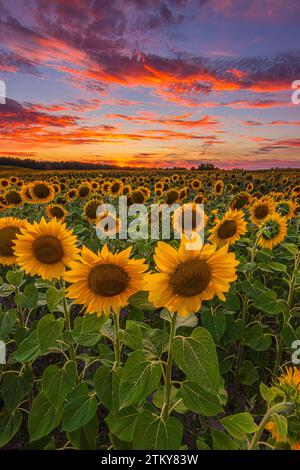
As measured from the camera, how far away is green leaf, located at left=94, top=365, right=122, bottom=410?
204cm

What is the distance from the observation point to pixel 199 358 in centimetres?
162

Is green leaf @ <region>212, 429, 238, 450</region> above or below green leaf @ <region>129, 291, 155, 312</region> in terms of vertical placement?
below

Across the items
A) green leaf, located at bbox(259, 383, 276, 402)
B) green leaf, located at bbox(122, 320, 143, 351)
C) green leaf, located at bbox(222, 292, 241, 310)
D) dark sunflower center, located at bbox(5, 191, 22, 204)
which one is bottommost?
green leaf, located at bbox(222, 292, 241, 310)

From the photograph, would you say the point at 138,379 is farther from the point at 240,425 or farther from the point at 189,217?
the point at 189,217

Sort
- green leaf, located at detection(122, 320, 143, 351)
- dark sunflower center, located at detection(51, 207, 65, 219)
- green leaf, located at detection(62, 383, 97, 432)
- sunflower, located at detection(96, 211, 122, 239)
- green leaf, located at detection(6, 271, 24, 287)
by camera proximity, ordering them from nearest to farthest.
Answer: green leaf, located at detection(122, 320, 143, 351)
green leaf, located at detection(62, 383, 97, 432)
green leaf, located at detection(6, 271, 24, 287)
sunflower, located at detection(96, 211, 122, 239)
dark sunflower center, located at detection(51, 207, 65, 219)

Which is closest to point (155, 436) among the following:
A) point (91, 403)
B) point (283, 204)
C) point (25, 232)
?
point (91, 403)

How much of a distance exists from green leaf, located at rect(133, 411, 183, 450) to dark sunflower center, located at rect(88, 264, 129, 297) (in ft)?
2.31

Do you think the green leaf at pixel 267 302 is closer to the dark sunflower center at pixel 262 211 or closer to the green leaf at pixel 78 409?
the green leaf at pixel 78 409

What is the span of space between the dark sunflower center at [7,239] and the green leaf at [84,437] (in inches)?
65.7

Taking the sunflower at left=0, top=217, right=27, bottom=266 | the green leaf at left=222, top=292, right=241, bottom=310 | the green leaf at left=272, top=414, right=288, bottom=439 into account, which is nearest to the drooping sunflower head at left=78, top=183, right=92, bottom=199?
the sunflower at left=0, top=217, right=27, bottom=266

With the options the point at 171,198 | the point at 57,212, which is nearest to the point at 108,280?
the point at 57,212

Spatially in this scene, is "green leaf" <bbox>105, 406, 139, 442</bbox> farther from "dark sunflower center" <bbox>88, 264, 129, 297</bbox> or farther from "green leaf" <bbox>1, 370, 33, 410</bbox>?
"green leaf" <bbox>1, 370, 33, 410</bbox>

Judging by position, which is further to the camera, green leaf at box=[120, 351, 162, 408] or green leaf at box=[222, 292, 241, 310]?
green leaf at box=[222, 292, 241, 310]

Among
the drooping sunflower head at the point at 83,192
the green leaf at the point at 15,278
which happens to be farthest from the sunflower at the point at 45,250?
the drooping sunflower head at the point at 83,192
